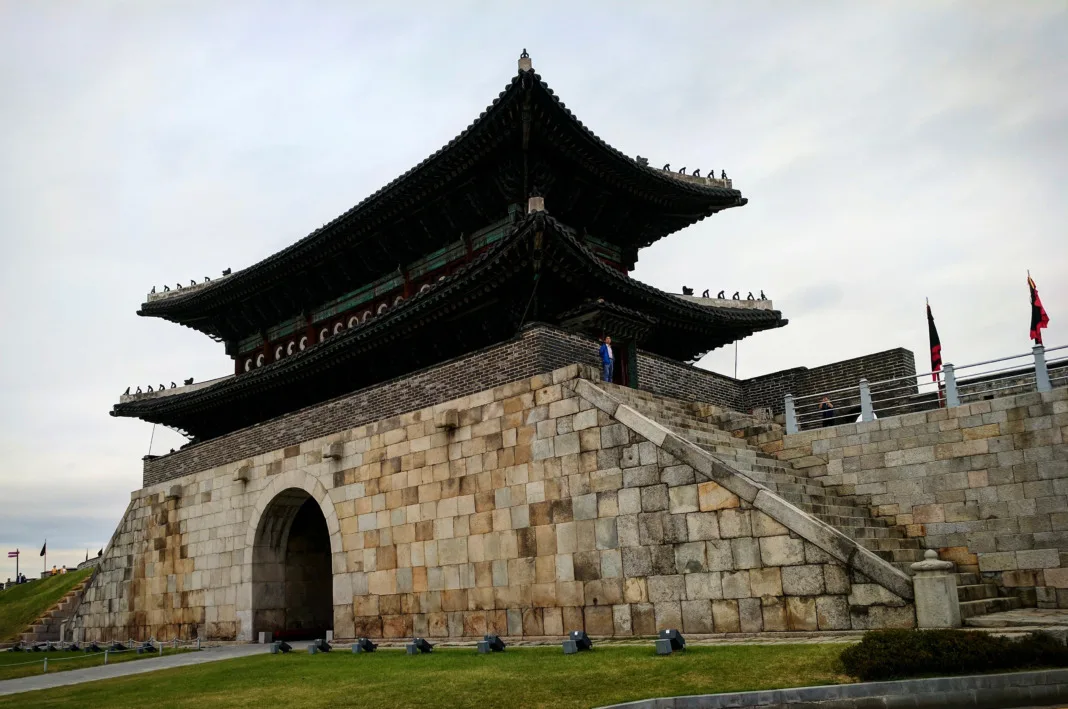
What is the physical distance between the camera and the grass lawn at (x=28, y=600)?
30391mm

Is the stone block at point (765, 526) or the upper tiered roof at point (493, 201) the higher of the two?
the upper tiered roof at point (493, 201)

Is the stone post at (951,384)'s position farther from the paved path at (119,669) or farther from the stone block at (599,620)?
the paved path at (119,669)

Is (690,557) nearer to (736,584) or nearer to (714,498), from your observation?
(736,584)

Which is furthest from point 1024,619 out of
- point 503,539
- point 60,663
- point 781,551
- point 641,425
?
point 60,663

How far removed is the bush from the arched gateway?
45.7ft

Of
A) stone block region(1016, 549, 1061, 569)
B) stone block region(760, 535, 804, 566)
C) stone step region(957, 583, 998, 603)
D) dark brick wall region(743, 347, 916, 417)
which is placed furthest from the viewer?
dark brick wall region(743, 347, 916, 417)

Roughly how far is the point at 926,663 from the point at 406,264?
1796 cm

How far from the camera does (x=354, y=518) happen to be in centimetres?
1833

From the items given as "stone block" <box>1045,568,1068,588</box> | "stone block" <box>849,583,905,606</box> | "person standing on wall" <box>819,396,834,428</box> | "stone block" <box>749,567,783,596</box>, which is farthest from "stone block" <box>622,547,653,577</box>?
"stone block" <box>1045,568,1068,588</box>

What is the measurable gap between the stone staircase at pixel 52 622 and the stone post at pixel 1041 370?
1056 inches

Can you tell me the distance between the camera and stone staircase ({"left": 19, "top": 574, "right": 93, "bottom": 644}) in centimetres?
2733

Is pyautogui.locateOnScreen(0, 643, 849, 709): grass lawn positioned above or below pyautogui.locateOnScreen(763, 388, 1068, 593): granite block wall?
below

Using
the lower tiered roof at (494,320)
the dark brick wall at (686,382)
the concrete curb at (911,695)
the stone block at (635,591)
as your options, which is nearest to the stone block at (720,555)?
the stone block at (635,591)

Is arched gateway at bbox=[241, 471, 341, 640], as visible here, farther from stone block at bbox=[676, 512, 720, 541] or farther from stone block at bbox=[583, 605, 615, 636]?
stone block at bbox=[676, 512, 720, 541]
